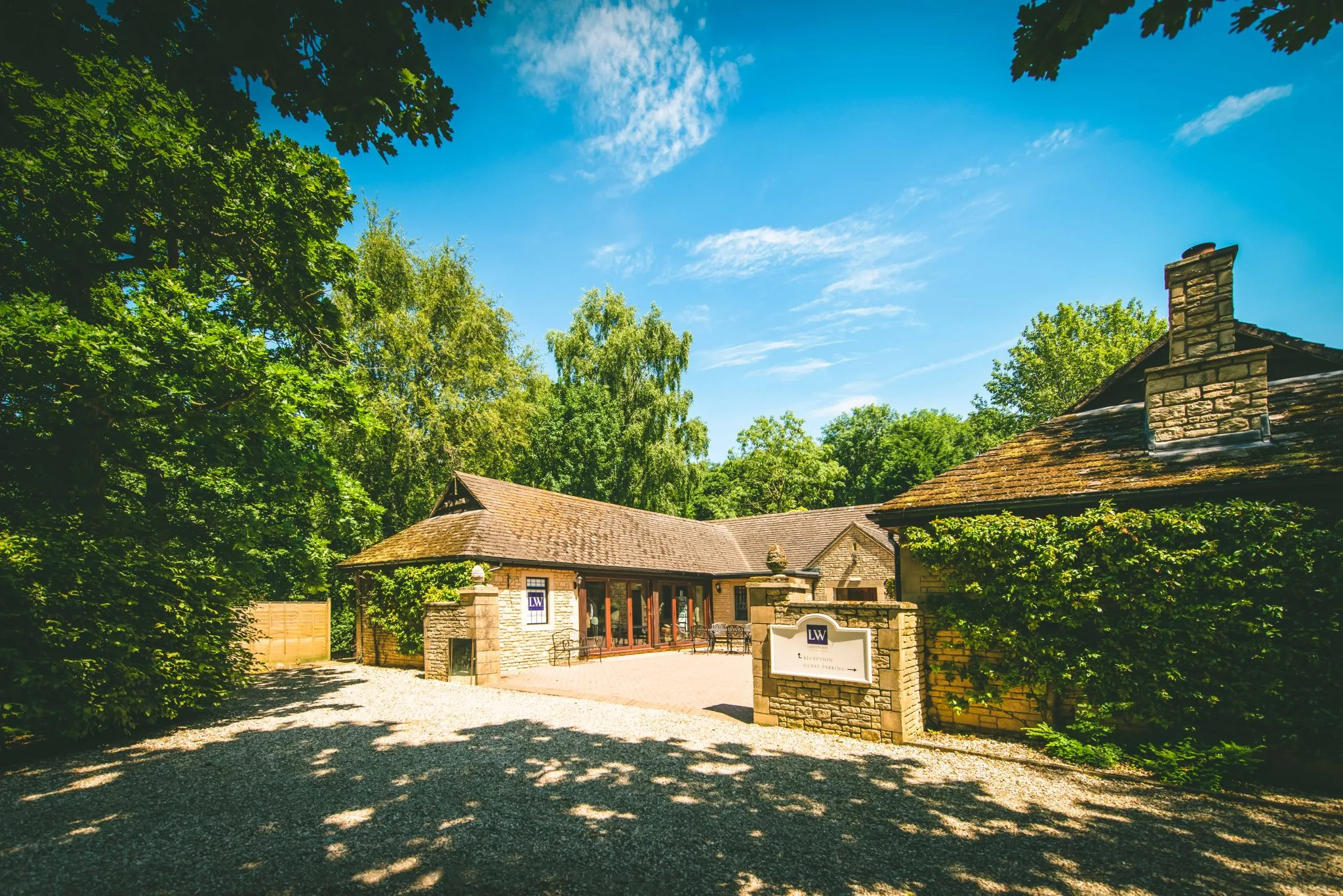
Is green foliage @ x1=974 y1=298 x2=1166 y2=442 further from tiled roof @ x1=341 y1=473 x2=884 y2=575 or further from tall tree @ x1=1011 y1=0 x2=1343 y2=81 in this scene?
tall tree @ x1=1011 y1=0 x2=1343 y2=81

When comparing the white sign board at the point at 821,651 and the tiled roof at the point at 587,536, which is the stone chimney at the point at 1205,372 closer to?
the white sign board at the point at 821,651

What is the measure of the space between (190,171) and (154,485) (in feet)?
A: 18.8

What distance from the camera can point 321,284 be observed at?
39.3 ft

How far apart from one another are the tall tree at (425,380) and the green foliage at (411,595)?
8.82m

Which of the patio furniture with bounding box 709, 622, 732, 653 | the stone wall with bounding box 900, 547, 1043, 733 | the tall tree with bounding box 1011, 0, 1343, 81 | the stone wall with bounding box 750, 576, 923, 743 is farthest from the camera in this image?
the patio furniture with bounding box 709, 622, 732, 653

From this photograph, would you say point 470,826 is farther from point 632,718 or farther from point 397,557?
point 397,557

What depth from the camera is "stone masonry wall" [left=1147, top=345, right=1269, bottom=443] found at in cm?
796

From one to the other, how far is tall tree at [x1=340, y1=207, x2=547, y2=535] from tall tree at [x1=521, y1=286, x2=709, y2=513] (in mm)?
6099

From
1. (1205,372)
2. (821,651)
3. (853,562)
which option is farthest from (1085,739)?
(853,562)

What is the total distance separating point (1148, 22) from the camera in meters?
3.93

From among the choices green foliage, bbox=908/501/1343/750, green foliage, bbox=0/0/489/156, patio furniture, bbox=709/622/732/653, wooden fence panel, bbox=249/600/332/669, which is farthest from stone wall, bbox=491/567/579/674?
green foliage, bbox=0/0/489/156

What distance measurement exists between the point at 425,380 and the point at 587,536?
1114 centimetres

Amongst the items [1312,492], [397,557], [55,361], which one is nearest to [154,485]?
[55,361]

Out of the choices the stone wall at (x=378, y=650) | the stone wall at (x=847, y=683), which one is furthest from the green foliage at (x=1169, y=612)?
the stone wall at (x=378, y=650)
